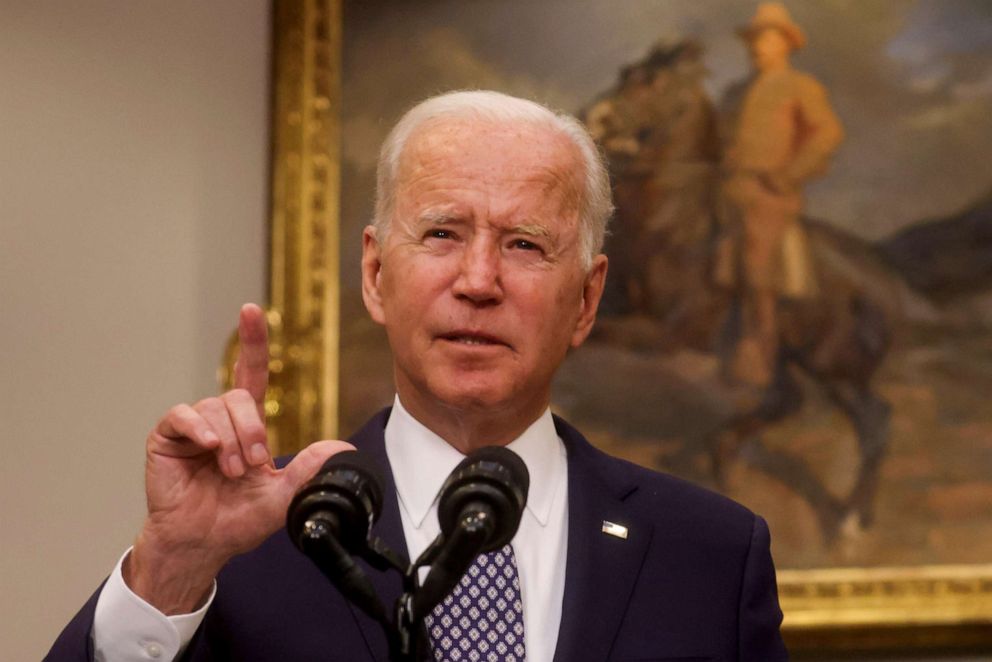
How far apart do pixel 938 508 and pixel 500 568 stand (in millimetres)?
2609

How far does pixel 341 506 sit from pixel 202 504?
0.53 metres

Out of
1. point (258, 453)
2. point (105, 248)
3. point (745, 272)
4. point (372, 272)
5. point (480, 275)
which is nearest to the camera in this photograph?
point (258, 453)

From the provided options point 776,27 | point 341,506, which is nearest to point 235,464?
point 341,506

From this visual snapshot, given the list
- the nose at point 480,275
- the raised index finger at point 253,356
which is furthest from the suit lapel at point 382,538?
the nose at point 480,275

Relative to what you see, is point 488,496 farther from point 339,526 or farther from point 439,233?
point 439,233

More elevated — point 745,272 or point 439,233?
point 439,233

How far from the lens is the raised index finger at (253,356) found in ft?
6.73

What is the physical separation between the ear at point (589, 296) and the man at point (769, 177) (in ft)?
6.17

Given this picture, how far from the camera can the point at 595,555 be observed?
2422 millimetres

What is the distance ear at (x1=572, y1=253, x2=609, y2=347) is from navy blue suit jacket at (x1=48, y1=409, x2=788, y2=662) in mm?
205

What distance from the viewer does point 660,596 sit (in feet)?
7.99

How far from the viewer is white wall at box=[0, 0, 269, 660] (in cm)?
423

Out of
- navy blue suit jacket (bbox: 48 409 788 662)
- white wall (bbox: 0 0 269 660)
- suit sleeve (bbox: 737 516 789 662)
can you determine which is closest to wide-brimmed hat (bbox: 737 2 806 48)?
white wall (bbox: 0 0 269 660)

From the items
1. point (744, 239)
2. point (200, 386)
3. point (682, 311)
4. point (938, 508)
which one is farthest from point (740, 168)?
point (200, 386)
